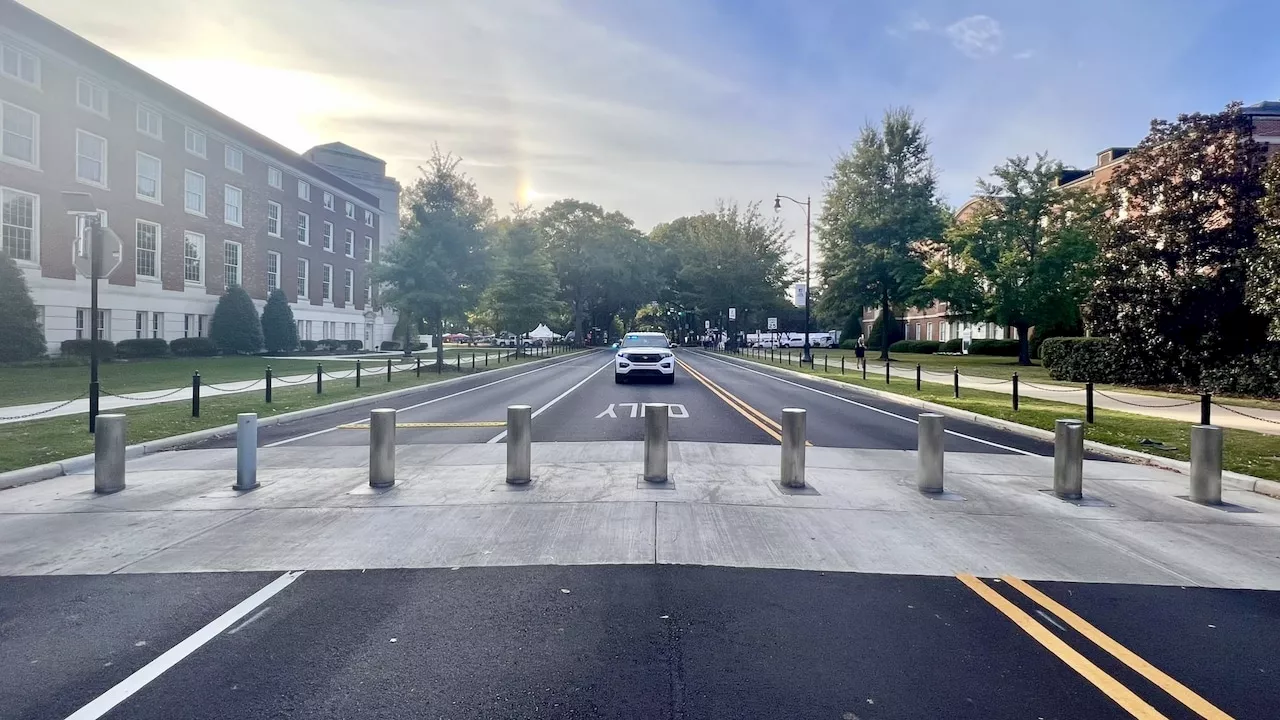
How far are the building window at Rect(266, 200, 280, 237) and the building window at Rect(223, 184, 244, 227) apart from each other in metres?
2.83

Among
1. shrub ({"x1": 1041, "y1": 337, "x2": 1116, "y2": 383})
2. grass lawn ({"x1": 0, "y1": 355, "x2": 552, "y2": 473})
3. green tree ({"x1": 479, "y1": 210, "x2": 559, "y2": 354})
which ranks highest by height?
green tree ({"x1": 479, "y1": 210, "x2": 559, "y2": 354})

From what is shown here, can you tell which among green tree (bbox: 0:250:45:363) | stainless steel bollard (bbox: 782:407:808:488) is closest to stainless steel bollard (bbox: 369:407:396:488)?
stainless steel bollard (bbox: 782:407:808:488)

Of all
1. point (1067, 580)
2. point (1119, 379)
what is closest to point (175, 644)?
point (1067, 580)

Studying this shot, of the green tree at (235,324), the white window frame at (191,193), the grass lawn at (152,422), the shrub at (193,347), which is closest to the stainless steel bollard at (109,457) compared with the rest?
the grass lawn at (152,422)

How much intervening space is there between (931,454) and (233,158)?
46.0 meters

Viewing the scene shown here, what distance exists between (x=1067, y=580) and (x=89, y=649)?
20.2 feet

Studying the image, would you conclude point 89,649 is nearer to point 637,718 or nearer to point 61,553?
point 61,553

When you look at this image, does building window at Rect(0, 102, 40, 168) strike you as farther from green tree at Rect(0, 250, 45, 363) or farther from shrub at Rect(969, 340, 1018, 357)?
shrub at Rect(969, 340, 1018, 357)

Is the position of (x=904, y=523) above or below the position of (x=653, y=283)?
below

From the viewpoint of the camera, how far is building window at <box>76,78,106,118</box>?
108ft

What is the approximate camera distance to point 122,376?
2655cm

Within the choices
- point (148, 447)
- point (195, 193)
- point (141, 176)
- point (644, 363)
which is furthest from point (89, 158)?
point (148, 447)

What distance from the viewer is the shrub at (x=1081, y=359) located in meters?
27.1

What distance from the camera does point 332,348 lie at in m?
53.5
